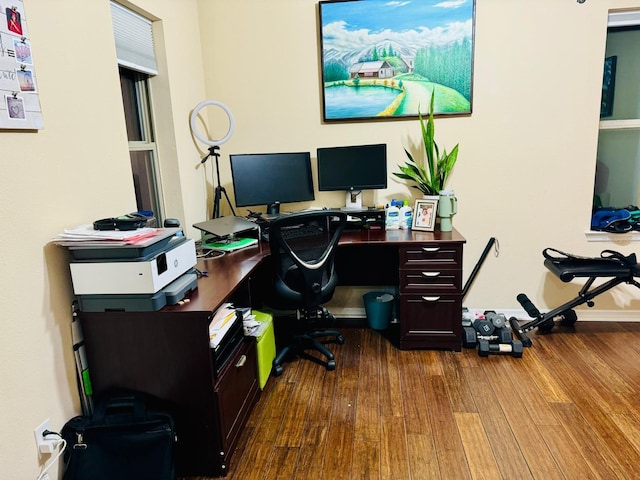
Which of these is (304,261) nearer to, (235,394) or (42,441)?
(235,394)

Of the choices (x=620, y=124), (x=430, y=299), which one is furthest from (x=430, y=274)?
(x=620, y=124)

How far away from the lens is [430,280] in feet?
9.16

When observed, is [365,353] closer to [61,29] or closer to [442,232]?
[442,232]

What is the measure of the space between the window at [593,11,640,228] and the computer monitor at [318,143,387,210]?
1.64 m

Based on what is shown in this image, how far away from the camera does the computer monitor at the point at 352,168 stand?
309cm

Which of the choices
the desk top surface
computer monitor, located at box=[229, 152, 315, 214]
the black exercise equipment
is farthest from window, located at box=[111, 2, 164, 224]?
the black exercise equipment

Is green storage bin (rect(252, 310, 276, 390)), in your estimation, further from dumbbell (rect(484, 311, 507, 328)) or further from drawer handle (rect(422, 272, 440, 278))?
dumbbell (rect(484, 311, 507, 328))

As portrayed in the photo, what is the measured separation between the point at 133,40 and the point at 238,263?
139 centimetres

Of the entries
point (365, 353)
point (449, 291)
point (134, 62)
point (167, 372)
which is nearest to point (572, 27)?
point (449, 291)

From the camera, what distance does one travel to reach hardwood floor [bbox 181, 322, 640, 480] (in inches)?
72.9

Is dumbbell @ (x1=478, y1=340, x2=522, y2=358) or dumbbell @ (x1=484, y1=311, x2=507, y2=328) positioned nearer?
dumbbell @ (x1=478, y1=340, x2=522, y2=358)

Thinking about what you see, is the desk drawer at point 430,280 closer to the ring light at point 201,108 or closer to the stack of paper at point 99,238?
the ring light at point 201,108

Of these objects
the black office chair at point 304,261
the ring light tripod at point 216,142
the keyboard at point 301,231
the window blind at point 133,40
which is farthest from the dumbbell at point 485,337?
the window blind at point 133,40

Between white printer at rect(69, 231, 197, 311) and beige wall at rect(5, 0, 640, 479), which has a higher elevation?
beige wall at rect(5, 0, 640, 479)
